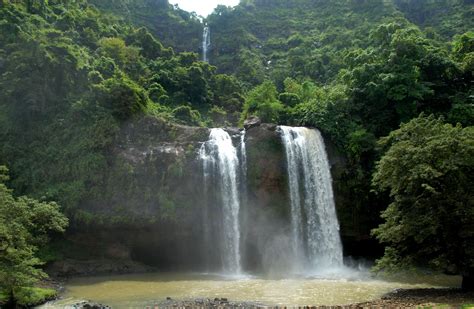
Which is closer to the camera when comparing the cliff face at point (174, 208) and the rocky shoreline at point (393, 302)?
the rocky shoreline at point (393, 302)

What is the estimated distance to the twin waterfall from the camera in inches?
1038

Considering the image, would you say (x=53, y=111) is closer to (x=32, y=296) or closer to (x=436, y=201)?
(x=32, y=296)

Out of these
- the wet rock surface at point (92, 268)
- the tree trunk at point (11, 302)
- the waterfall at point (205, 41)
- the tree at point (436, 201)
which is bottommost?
the tree trunk at point (11, 302)

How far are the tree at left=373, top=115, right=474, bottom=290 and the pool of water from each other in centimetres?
266

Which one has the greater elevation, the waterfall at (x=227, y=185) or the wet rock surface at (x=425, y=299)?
the waterfall at (x=227, y=185)

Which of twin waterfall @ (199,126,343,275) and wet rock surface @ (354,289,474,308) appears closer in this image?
wet rock surface @ (354,289,474,308)

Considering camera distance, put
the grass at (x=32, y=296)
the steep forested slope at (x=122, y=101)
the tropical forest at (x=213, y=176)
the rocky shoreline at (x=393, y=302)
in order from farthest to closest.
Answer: the steep forested slope at (x=122, y=101) < the tropical forest at (x=213, y=176) < the grass at (x=32, y=296) < the rocky shoreline at (x=393, y=302)

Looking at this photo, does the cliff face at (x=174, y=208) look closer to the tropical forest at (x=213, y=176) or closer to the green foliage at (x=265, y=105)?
the tropical forest at (x=213, y=176)

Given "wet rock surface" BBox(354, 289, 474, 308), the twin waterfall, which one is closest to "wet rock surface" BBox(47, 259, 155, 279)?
the twin waterfall

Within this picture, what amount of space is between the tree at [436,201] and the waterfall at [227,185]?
11099 mm

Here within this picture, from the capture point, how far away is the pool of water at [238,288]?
17109mm

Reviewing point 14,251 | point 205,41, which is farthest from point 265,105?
point 205,41

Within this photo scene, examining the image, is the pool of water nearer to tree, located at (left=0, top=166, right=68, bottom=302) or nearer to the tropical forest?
the tropical forest

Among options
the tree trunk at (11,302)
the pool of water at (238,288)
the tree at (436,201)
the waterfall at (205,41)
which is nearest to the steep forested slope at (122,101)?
the pool of water at (238,288)
